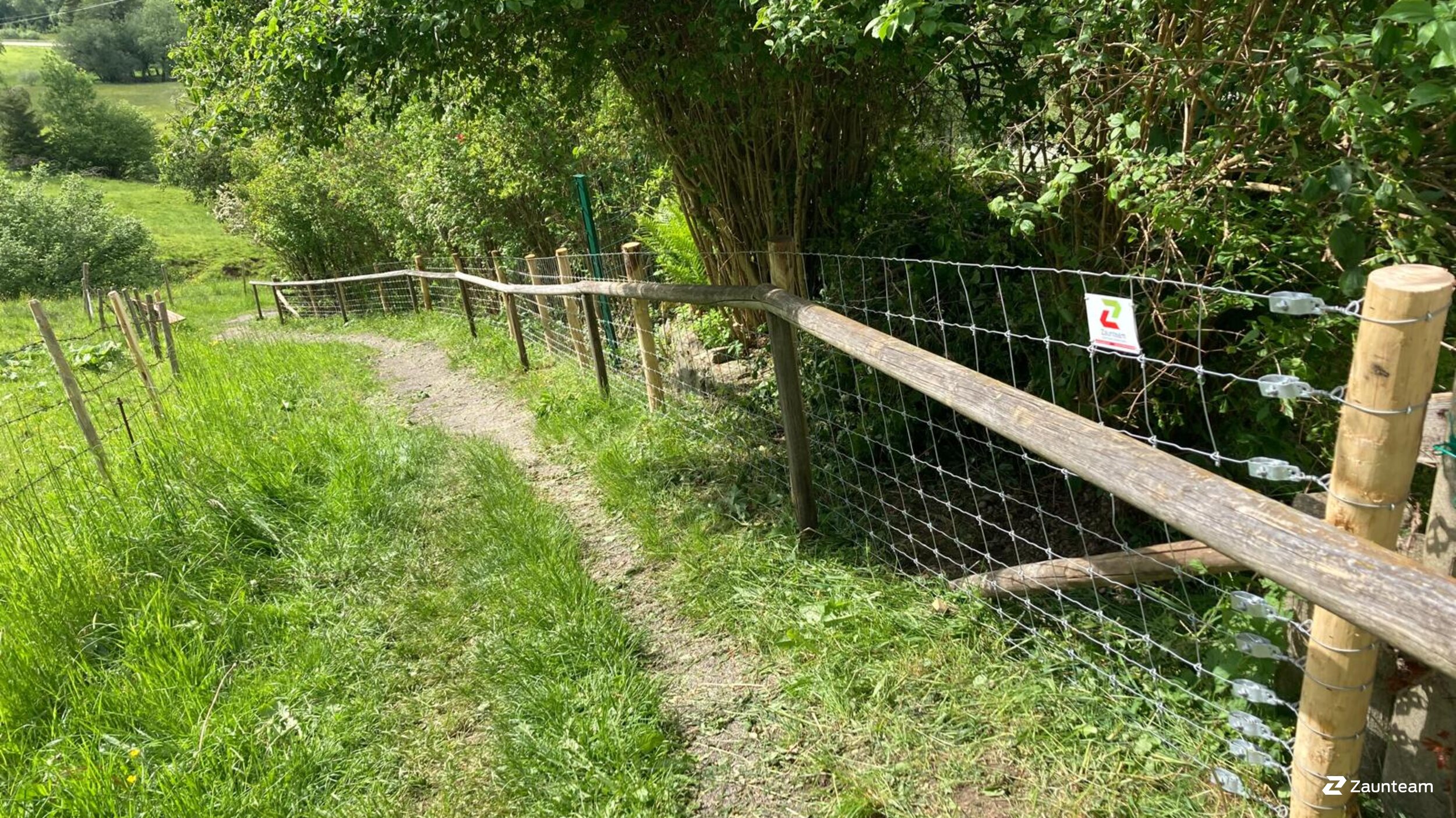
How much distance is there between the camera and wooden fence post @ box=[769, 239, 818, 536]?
11.5 feet

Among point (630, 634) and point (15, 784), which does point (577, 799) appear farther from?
point (15, 784)

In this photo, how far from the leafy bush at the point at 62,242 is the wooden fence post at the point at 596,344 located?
95.4ft

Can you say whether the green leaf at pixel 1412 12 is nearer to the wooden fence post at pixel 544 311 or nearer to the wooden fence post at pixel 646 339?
the wooden fence post at pixel 646 339

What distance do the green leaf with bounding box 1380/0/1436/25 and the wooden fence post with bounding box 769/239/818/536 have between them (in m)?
2.23

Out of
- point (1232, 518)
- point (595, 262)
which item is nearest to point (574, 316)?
point (595, 262)

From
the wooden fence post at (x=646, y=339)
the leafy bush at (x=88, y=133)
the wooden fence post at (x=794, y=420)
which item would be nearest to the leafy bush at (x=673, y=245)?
the wooden fence post at (x=646, y=339)

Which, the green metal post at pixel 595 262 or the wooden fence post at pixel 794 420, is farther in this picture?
the green metal post at pixel 595 262

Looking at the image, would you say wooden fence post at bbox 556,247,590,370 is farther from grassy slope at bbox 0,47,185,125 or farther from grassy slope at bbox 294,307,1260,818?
grassy slope at bbox 0,47,185,125

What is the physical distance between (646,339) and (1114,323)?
399 cm

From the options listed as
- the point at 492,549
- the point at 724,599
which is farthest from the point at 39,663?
the point at 724,599

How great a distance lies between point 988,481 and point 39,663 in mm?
4195

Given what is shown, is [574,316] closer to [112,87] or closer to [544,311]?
[544,311]

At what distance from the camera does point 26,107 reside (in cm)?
6334

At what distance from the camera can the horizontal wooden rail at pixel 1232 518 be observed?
119 cm
